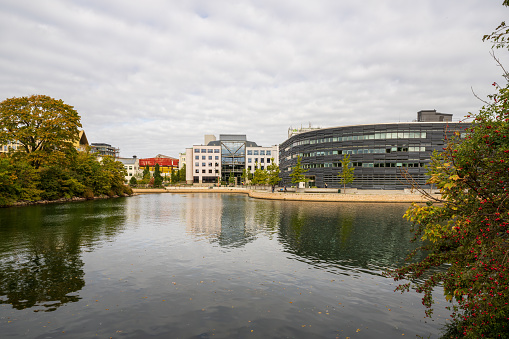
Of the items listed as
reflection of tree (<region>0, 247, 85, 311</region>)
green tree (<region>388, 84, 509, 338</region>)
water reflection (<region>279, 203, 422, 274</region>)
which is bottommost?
water reflection (<region>279, 203, 422, 274</region>)

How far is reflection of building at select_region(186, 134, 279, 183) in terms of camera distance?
186 meters

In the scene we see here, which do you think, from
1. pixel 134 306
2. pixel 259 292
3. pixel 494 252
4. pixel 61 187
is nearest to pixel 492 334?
pixel 494 252

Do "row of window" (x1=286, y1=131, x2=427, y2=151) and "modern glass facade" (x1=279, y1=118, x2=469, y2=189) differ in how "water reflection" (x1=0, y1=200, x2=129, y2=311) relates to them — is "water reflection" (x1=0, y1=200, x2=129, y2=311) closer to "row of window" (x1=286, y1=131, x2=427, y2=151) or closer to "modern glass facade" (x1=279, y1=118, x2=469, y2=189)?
"modern glass facade" (x1=279, y1=118, x2=469, y2=189)

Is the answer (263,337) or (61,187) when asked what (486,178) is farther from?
(61,187)

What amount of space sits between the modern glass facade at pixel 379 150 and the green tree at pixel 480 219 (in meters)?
98.4

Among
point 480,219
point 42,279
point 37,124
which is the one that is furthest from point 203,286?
point 37,124

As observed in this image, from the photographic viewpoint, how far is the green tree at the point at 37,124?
62.3 metres

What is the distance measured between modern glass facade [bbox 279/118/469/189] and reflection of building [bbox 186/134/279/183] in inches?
2775

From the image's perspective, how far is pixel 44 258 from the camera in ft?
73.3

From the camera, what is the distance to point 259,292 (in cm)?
1675

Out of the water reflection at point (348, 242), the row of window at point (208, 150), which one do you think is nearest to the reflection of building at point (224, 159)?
the row of window at point (208, 150)

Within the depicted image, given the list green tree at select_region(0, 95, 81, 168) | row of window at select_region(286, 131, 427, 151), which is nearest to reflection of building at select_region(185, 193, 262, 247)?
green tree at select_region(0, 95, 81, 168)

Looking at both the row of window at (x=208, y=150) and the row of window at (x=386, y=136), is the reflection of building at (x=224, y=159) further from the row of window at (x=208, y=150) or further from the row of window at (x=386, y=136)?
the row of window at (x=386, y=136)

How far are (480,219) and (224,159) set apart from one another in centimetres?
18126
